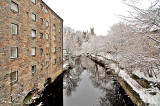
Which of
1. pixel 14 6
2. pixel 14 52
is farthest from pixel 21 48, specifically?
pixel 14 6

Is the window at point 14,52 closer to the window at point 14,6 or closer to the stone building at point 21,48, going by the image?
the stone building at point 21,48

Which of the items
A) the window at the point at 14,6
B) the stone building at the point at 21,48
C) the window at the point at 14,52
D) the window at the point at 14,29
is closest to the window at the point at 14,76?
the stone building at the point at 21,48

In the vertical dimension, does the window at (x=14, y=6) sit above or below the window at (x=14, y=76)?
above

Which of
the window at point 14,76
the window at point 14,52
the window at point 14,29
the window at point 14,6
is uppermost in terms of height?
the window at point 14,6

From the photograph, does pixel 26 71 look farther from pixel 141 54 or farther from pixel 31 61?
pixel 141 54

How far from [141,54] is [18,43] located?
10.2 m

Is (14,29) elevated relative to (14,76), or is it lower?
elevated

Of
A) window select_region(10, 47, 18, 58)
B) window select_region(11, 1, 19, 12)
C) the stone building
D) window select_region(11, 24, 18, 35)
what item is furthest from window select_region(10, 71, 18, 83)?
window select_region(11, 1, 19, 12)

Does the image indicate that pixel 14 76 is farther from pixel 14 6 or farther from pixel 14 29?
pixel 14 6

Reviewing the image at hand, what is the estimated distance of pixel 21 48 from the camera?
9.47m

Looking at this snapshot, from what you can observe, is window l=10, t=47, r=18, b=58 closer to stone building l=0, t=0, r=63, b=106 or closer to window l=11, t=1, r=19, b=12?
stone building l=0, t=0, r=63, b=106

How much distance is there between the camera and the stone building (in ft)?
24.4

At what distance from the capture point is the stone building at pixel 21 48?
24.4ft

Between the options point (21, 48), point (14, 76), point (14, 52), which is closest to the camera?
point (14, 76)
